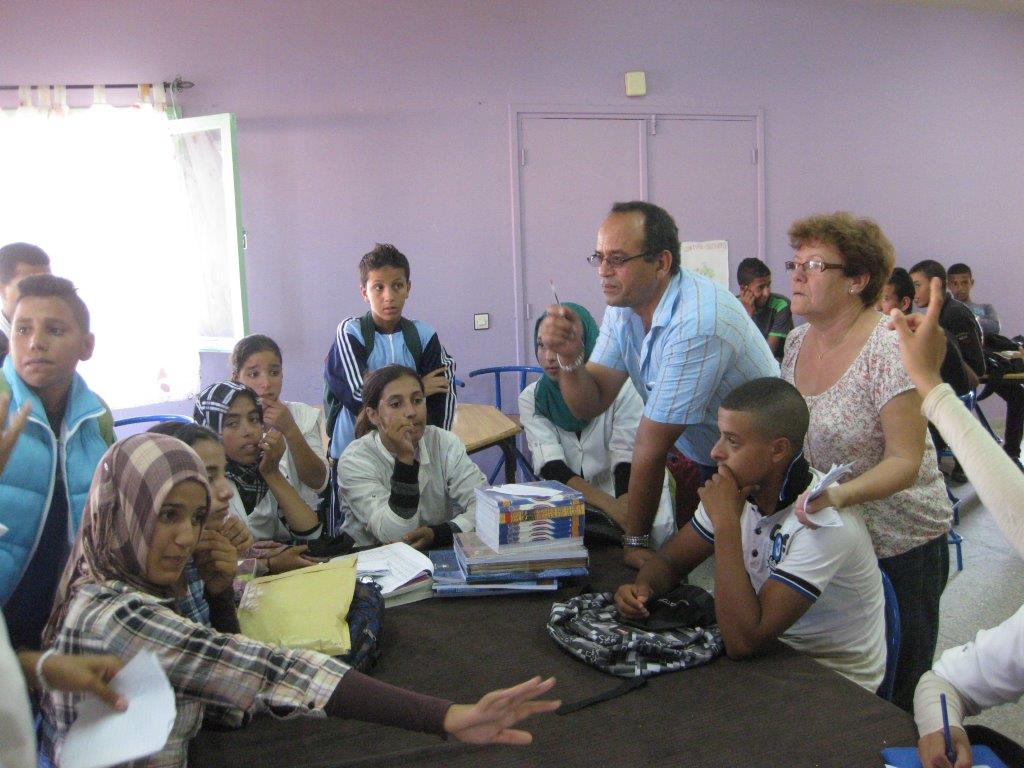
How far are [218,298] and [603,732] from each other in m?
3.75

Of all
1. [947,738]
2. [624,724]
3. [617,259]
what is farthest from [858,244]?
[624,724]

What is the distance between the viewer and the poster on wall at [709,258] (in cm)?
552

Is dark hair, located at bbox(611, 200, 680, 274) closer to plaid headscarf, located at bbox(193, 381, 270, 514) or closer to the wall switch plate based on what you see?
plaid headscarf, located at bbox(193, 381, 270, 514)

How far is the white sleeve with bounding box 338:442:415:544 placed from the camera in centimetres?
221

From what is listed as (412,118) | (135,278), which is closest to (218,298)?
(135,278)

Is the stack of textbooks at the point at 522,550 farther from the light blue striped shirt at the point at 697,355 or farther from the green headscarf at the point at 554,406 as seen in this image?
the green headscarf at the point at 554,406

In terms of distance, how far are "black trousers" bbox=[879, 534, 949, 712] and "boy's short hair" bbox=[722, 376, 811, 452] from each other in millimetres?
454

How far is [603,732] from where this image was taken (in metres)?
1.26

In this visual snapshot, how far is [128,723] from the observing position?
2.99 feet

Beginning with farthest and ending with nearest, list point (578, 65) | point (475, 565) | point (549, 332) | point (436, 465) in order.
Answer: point (578, 65)
point (436, 465)
point (549, 332)
point (475, 565)

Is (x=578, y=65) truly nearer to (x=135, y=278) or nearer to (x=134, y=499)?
(x=135, y=278)

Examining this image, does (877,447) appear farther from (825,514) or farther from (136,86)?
(136,86)

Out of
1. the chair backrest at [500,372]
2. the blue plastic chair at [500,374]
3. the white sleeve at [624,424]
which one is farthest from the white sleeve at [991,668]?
the chair backrest at [500,372]

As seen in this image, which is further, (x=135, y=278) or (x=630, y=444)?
(x=135, y=278)
